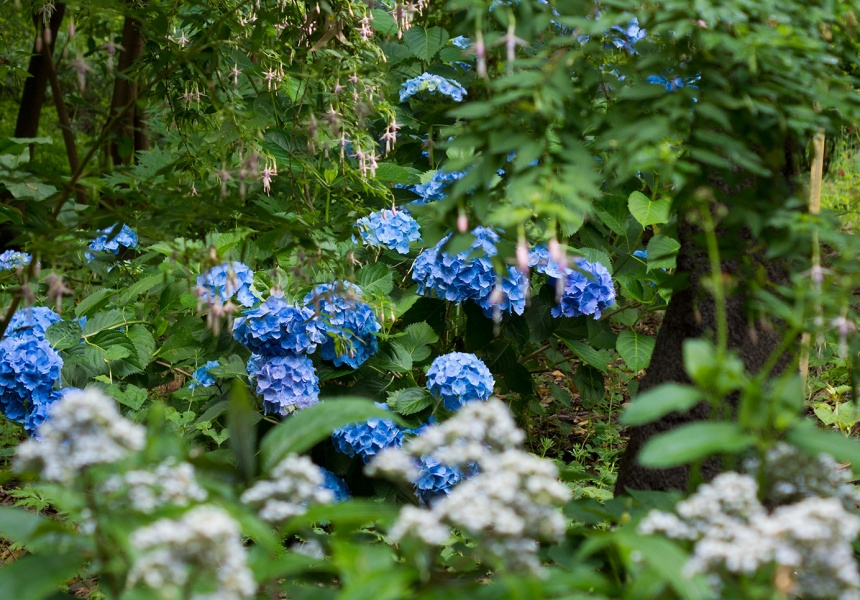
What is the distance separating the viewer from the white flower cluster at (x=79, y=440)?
34.9 inches

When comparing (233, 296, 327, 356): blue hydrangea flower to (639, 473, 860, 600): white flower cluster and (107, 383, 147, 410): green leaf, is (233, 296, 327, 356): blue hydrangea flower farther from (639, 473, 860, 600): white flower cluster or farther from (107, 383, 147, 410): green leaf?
(639, 473, 860, 600): white flower cluster

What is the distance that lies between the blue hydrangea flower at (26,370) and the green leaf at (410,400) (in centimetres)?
92

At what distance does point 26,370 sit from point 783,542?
2078 mm

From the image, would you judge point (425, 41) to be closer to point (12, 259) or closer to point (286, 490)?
point (12, 259)

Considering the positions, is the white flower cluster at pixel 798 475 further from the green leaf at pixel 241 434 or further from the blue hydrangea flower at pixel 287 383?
the blue hydrangea flower at pixel 287 383

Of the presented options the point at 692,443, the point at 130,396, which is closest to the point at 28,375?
the point at 130,396

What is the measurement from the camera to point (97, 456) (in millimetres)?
885

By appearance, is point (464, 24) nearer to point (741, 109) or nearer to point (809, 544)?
point (741, 109)

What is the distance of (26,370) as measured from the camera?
237 centimetres

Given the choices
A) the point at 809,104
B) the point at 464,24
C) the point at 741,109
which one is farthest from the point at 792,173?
the point at 464,24

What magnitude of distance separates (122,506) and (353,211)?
163 centimetres

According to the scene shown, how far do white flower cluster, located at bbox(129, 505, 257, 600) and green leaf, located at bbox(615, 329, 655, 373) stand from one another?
2100 mm

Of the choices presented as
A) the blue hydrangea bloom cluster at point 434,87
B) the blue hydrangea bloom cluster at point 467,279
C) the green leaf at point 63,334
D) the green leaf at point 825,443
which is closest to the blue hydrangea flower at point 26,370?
the green leaf at point 63,334

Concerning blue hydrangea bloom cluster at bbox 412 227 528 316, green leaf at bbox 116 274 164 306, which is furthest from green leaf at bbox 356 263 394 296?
green leaf at bbox 116 274 164 306
